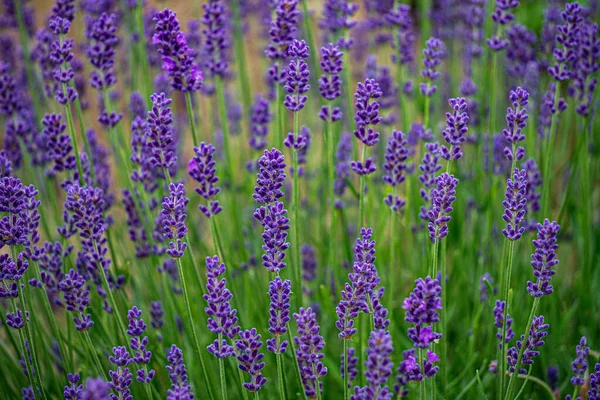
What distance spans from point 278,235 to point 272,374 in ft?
3.64

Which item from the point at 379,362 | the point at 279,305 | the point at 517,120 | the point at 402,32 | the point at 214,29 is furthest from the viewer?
the point at 402,32

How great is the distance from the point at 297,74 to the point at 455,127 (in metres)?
0.51

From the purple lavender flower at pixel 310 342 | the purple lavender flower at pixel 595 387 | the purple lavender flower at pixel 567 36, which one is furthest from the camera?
the purple lavender flower at pixel 567 36

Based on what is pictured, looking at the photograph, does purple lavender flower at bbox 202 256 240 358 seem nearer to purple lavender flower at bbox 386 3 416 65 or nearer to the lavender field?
the lavender field

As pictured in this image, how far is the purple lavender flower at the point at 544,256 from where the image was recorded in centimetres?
155

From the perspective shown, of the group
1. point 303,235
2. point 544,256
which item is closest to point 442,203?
point 544,256

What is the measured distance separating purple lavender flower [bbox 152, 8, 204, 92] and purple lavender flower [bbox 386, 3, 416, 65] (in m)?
1.10

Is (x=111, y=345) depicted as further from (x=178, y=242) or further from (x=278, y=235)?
(x=278, y=235)

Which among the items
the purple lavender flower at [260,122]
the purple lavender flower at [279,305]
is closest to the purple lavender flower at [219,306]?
the purple lavender flower at [279,305]

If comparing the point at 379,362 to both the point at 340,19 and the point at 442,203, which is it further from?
the point at 340,19

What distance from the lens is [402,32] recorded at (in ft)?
9.39

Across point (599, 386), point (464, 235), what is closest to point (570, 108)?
point (464, 235)

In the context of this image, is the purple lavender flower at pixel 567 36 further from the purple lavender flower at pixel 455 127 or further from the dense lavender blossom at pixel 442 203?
the dense lavender blossom at pixel 442 203

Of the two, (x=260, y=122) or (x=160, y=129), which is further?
(x=260, y=122)
